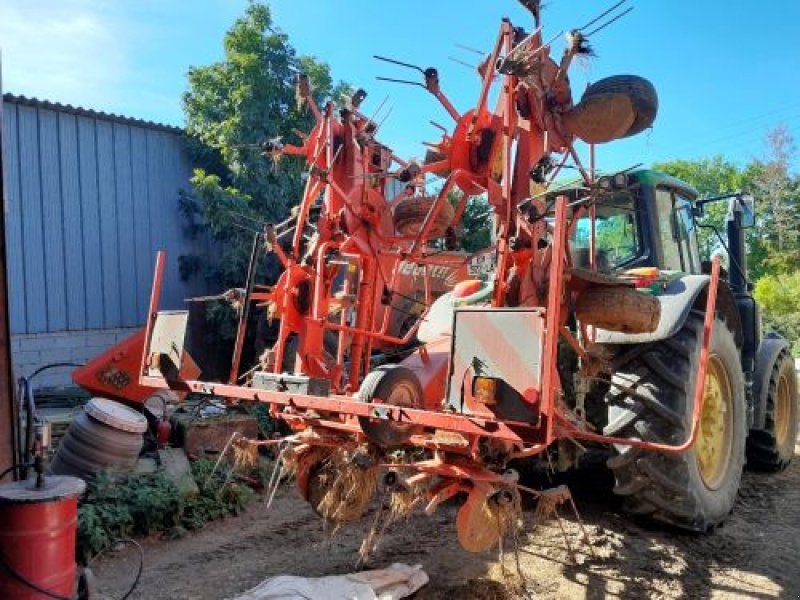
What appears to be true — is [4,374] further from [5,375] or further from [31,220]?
[31,220]

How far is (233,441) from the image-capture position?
367cm

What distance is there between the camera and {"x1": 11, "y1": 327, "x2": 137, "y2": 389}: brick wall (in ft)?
25.0

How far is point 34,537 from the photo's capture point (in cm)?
251

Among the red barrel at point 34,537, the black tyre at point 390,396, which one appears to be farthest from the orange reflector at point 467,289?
the red barrel at point 34,537

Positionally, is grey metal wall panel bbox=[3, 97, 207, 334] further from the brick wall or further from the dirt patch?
the dirt patch

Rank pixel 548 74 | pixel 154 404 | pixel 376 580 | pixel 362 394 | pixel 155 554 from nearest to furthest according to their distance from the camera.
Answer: pixel 362 394 → pixel 376 580 → pixel 548 74 → pixel 155 554 → pixel 154 404

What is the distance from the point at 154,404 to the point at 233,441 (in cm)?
283

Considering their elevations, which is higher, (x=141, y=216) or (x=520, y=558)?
(x=141, y=216)

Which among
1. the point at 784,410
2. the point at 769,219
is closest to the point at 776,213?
the point at 769,219

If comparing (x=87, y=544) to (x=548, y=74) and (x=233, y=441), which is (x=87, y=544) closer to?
(x=233, y=441)

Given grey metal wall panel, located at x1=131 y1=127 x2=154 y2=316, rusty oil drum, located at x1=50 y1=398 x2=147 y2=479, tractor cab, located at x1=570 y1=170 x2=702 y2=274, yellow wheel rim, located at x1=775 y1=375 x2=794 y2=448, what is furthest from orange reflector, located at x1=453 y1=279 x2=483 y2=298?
grey metal wall panel, located at x1=131 y1=127 x2=154 y2=316

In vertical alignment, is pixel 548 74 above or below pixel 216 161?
below

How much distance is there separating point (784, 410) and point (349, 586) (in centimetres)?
519

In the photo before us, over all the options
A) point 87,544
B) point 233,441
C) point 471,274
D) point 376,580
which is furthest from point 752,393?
point 87,544
